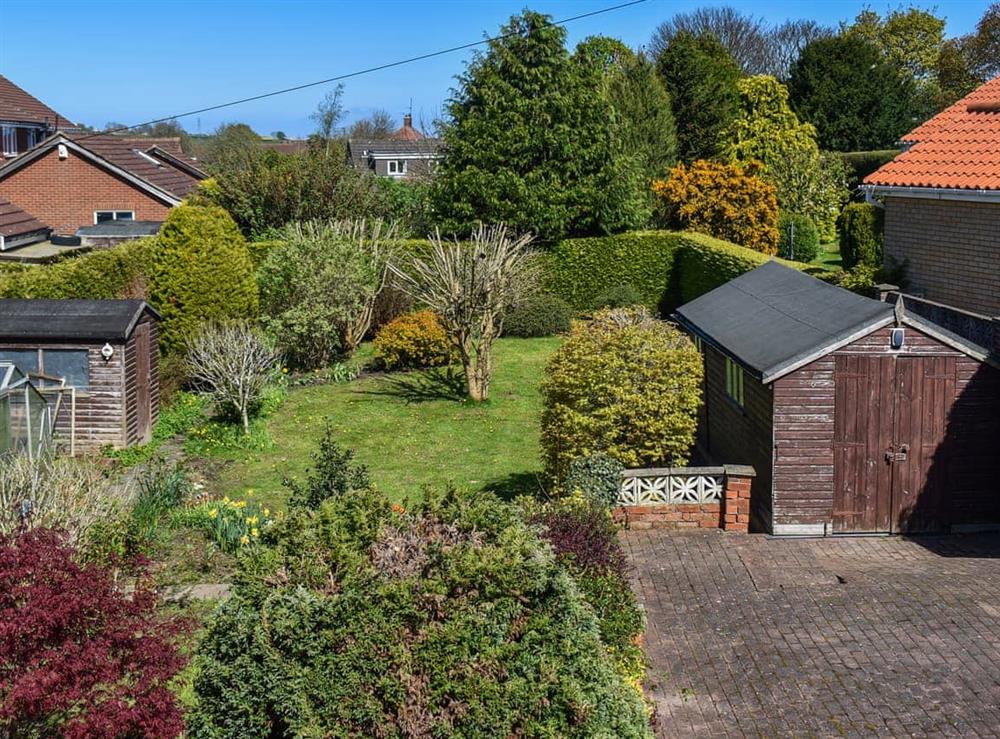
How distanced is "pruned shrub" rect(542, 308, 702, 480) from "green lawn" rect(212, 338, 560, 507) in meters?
1.86

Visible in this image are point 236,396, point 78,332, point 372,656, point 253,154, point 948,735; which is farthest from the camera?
point 253,154

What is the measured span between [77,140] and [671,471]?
31.2 meters

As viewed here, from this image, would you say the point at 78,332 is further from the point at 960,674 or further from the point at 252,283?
the point at 960,674

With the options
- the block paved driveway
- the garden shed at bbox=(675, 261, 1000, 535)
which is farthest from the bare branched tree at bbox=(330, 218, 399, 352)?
the garden shed at bbox=(675, 261, 1000, 535)

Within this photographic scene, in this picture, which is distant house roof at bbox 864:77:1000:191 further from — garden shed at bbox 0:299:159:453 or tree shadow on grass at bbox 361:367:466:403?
garden shed at bbox 0:299:159:453

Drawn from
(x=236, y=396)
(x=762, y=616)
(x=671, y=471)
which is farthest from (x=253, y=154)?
(x=762, y=616)

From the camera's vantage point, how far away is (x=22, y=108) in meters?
46.8

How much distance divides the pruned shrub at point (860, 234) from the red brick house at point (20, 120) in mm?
35172

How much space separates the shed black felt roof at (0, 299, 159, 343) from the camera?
1734 cm

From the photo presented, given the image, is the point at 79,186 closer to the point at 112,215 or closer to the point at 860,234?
the point at 112,215

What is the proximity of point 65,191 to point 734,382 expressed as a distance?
30.8 m

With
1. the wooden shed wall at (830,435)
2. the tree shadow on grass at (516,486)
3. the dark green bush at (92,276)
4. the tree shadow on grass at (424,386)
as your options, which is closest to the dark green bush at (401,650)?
the wooden shed wall at (830,435)

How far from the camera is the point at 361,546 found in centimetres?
717

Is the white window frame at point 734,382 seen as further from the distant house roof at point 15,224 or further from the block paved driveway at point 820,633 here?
the distant house roof at point 15,224
